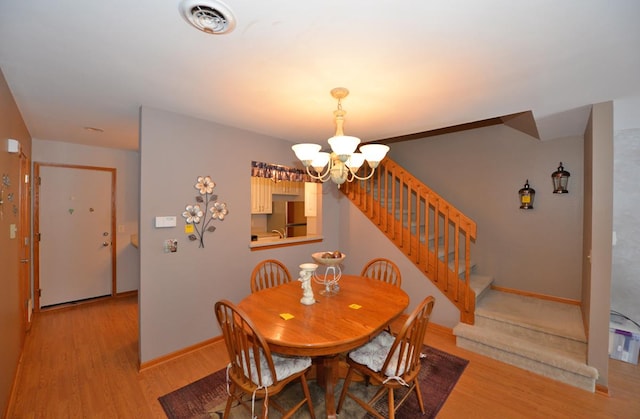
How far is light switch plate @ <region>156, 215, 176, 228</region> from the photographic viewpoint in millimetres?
2492

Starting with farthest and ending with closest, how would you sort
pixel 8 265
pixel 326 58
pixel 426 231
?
pixel 426 231
pixel 8 265
pixel 326 58

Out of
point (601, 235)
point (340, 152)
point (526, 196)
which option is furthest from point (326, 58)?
point (526, 196)

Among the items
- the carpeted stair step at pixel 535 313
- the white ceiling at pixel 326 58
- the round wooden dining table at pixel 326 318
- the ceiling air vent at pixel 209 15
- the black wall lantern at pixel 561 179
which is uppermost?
the white ceiling at pixel 326 58

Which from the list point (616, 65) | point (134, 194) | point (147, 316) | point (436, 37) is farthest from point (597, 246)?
point (134, 194)

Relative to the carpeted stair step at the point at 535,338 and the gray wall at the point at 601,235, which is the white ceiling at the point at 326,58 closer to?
the gray wall at the point at 601,235

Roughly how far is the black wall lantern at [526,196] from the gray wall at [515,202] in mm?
72

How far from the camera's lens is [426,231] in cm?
323

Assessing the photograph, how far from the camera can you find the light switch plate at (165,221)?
2.49m

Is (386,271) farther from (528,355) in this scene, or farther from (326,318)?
(528,355)

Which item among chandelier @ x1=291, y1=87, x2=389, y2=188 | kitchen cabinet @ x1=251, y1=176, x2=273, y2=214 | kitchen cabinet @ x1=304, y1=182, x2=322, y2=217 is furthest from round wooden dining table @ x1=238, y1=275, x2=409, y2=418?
kitchen cabinet @ x1=251, y1=176, x2=273, y2=214

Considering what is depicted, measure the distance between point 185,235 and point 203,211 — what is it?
0.29 metres

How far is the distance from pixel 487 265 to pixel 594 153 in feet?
7.10

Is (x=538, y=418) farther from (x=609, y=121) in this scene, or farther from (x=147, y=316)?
(x=147, y=316)

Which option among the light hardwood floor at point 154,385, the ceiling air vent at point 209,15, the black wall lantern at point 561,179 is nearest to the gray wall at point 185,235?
the light hardwood floor at point 154,385
